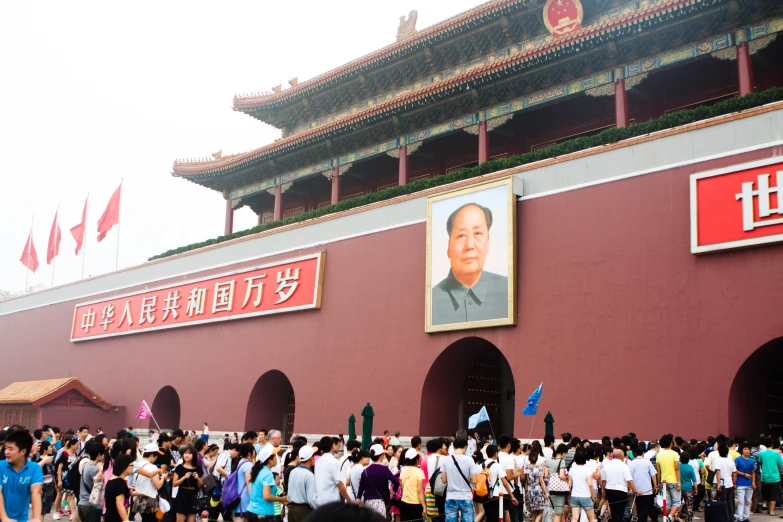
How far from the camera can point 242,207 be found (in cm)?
2558

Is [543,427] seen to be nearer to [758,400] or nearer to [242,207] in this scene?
[758,400]

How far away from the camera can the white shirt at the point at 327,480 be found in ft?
23.5

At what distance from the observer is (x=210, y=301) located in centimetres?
2139

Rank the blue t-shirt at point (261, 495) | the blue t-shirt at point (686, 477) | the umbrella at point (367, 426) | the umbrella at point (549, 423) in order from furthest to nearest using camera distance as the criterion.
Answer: the umbrella at point (367, 426), the umbrella at point (549, 423), the blue t-shirt at point (686, 477), the blue t-shirt at point (261, 495)

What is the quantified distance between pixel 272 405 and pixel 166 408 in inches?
177

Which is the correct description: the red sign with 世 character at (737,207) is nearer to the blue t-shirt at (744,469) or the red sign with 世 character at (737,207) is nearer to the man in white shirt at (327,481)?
the blue t-shirt at (744,469)

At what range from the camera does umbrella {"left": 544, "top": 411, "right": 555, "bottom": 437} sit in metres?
12.9

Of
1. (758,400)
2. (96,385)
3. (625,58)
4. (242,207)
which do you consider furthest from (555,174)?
(96,385)

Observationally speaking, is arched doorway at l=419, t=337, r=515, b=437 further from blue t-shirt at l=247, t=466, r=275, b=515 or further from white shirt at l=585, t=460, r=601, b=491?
blue t-shirt at l=247, t=466, r=275, b=515

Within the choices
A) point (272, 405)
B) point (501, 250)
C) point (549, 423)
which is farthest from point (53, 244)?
point (549, 423)

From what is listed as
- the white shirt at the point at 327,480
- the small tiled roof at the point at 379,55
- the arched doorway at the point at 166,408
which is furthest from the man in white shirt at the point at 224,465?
the arched doorway at the point at 166,408

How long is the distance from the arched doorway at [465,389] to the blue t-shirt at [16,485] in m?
10.5

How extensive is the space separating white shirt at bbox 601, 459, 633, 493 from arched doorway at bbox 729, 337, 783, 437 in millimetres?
3642

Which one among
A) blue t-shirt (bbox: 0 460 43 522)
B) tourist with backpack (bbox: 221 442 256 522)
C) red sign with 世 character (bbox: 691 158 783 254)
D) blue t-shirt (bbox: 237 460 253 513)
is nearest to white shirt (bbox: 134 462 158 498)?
tourist with backpack (bbox: 221 442 256 522)
